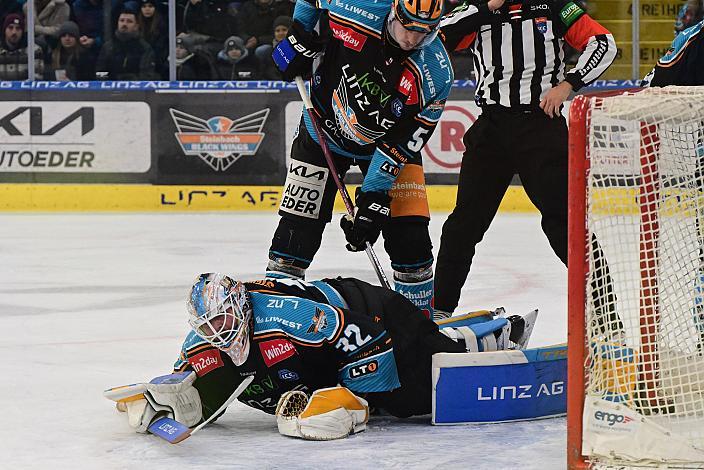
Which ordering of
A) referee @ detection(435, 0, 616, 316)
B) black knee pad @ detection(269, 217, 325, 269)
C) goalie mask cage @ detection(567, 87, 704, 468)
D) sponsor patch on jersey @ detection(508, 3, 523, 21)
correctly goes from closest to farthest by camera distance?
goalie mask cage @ detection(567, 87, 704, 468) < black knee pad @ detection(269, 217, 325, 269) < referee @ detection(435, 0, 616, 316) < sponsor patch on jersey @ detection(508, 3, 523, 21)

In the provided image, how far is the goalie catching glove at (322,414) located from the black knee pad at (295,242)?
0.72 meters

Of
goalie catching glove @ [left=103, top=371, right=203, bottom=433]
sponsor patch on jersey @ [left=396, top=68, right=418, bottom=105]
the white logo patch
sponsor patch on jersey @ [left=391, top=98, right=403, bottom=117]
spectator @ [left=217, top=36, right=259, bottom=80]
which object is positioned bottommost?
goalie catching glove @ [left=103, top=371, right=203, bottom=433]

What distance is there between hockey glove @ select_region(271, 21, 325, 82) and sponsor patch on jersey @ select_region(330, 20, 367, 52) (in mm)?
185

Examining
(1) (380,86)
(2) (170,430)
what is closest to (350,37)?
(1) (380,86)

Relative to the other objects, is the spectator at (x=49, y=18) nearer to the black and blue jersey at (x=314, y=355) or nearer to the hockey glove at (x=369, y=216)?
the hockey glove at (x=369, y=216)

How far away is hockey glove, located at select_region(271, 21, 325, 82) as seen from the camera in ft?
12.1

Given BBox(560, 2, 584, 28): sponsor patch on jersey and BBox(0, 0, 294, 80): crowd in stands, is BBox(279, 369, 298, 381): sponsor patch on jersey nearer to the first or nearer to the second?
BBox(560, 2, 584, 28): sponsor patch on jersey

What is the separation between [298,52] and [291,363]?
114 centimetres

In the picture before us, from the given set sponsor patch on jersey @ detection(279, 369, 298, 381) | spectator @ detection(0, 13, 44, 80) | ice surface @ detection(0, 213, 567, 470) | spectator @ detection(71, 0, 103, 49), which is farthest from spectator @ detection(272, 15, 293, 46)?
sponsor patch on jersey @ detection(279, 369, 298, 381)

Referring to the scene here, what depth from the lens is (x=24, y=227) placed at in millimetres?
7445

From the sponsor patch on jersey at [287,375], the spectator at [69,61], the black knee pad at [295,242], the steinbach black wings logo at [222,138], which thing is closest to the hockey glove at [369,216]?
the black knee pad at [295,242]

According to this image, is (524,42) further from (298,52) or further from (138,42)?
(138,42)

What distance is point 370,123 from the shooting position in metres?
3.52

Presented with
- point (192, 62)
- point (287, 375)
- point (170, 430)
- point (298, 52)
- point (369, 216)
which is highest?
point (192, 62)
